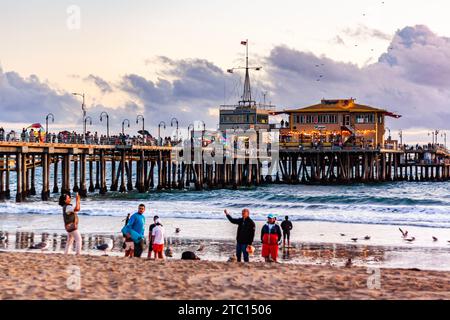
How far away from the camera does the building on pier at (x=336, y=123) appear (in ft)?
250

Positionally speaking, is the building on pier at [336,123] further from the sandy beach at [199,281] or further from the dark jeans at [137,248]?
the sandy beach at [199,281]

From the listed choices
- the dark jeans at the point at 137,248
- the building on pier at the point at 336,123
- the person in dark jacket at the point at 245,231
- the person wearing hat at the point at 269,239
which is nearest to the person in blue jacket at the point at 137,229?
the dark jeans at the point at 137,248

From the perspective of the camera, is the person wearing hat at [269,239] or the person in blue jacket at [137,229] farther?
the person in blue jacket at [137,229]

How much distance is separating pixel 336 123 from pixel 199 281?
213 feet

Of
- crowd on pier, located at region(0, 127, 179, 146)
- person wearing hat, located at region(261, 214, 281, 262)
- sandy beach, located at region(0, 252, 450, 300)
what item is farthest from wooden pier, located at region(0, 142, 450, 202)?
sandy beach, located at region(0, 252, 450, 300)

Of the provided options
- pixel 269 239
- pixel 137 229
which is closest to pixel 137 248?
pixel 137 229

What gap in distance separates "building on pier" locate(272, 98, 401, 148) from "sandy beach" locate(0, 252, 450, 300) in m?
59.5

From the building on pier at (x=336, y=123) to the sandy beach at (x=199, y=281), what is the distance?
59.5 m

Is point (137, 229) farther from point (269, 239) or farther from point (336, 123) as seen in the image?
point (336, 123)

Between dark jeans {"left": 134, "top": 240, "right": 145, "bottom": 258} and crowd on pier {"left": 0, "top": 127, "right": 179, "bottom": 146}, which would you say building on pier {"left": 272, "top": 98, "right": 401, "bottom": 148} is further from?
dark jeans {"left": 134, "top": 240, "right": 145, "bottom": 258}

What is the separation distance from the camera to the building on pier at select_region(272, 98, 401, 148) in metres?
76.2

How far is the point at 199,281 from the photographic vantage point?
1383 cm
